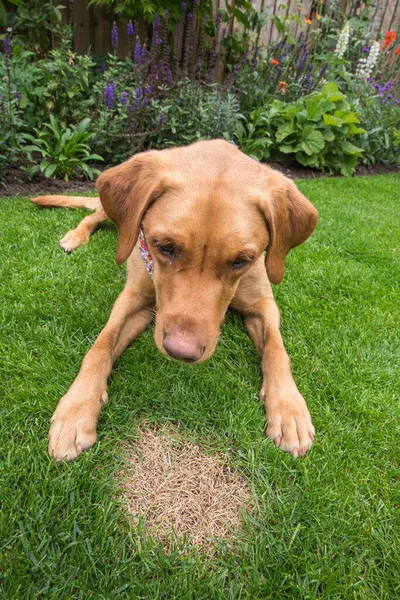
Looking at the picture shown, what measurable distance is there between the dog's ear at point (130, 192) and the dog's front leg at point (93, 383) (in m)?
0.40

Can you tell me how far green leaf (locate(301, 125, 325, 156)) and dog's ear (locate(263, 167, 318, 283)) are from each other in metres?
4.76

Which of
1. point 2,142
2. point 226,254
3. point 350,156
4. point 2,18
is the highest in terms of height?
point 2,18

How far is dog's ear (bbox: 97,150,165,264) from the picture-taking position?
2.21 metres

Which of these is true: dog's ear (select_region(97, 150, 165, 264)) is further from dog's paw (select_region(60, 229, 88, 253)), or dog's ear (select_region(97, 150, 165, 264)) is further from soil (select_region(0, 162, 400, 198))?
soil (select_region(0, 162, 400, 198))

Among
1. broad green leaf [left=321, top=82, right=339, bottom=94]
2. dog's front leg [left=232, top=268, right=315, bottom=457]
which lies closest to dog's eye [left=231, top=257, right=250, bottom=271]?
dog's front leg [left=232, top=268, right=315, bottom=457]

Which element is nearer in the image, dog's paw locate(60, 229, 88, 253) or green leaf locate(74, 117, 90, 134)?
dog's paw locate(60, 229, 88, 253)

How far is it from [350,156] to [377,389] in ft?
20.1

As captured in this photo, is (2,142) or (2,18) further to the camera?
(2,18)

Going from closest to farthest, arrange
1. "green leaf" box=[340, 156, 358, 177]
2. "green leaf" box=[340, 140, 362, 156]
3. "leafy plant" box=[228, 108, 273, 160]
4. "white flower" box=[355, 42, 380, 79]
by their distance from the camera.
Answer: "leafy plant" box=[228, 108, 273, 160]
"green leaf" box=[340, 140, 362, 156]
"green leaf" box=[340, 156, 358, 177]
"white flower" box=[355, 42, 380, 79]

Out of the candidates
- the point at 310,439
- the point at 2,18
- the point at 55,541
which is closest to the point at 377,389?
the point at 310,439

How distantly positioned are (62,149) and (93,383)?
3.84 m

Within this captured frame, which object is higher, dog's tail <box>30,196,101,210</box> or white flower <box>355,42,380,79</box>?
white flower <box>355,42,380,79</box>

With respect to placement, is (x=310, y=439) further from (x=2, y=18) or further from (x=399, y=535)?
(x=2, y=18)

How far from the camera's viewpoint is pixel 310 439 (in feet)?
6.65
